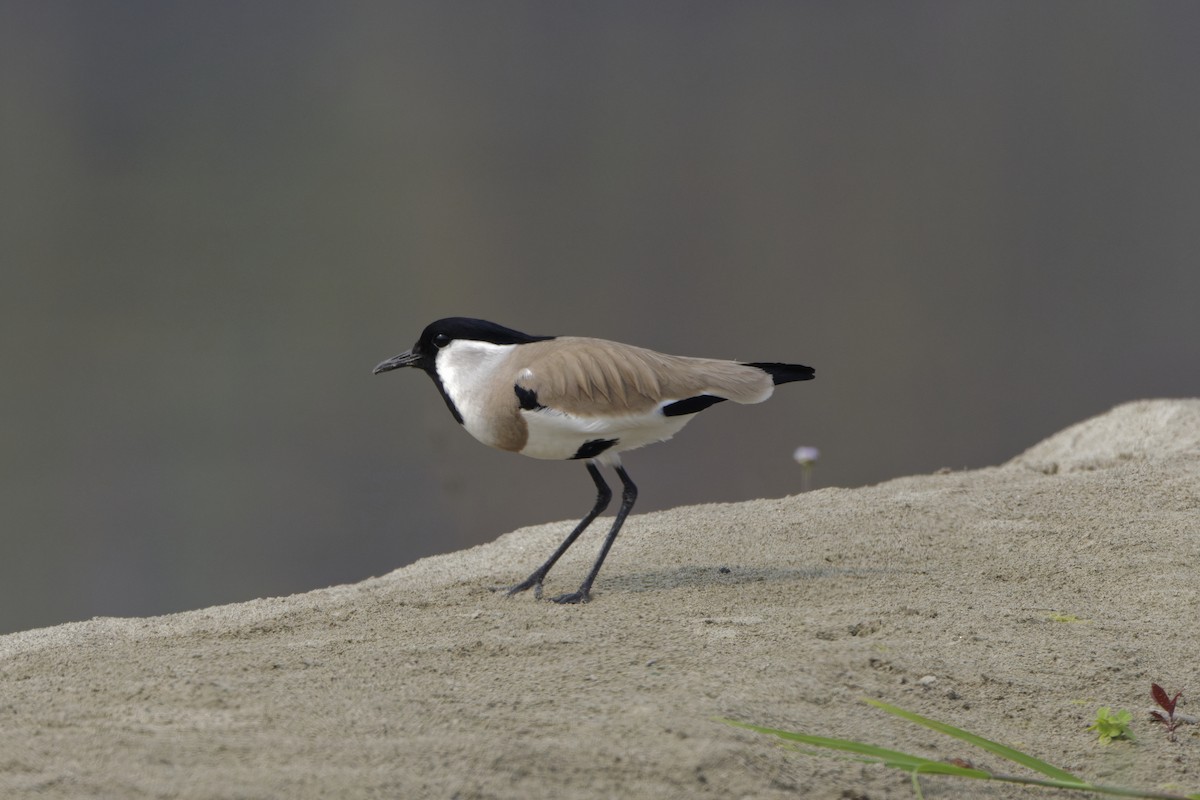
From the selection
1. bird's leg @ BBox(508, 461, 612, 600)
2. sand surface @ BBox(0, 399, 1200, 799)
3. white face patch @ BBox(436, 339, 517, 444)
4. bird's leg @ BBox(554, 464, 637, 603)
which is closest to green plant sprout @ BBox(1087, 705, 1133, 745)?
sand surface @ BBox(0, 399, 1200, 799)

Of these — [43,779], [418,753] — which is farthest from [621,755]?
[43,779]

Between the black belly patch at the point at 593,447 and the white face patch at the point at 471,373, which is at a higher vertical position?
the white face patch at the point at 471,373

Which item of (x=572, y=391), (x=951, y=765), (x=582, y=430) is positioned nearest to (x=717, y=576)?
(x=582, y=430)

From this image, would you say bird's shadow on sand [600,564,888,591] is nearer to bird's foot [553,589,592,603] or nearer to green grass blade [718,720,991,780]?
bird's foot [553,589,592,603]

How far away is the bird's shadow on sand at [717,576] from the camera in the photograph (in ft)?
12.3

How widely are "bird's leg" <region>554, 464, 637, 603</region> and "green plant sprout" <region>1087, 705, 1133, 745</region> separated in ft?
4.86

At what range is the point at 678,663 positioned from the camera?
8.96 ft

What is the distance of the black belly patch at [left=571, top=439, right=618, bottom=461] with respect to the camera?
143 inches

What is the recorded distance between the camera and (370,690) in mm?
2541

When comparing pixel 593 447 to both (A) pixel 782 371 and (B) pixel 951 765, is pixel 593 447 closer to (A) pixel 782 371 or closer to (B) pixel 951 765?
(A) pixel 782 371

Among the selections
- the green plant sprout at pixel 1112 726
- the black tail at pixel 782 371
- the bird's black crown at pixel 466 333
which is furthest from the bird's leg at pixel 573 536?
the green plant sprout at pixel 1112 726

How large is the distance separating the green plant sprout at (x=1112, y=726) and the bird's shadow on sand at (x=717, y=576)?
1226mm

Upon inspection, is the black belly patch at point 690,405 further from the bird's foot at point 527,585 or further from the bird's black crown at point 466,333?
the bird's foot at point 527,585

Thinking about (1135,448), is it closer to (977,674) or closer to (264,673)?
(977,674)
